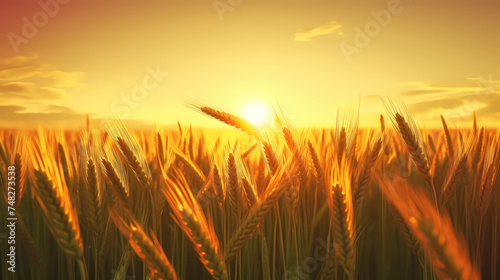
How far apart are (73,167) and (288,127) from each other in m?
0.71

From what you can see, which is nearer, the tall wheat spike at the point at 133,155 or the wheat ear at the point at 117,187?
the wheat ear at the point at 117,187

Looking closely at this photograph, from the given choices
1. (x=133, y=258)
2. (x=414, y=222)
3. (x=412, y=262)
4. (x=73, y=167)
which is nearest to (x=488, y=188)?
(x=412, y=262)

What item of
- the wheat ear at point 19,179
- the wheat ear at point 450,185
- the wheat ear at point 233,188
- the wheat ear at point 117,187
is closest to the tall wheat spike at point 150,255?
the wheat ear at point 117,187

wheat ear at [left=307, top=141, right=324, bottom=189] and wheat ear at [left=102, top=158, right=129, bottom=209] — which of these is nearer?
wheat ear at [left=102, top=158, right=129, bottom=209]

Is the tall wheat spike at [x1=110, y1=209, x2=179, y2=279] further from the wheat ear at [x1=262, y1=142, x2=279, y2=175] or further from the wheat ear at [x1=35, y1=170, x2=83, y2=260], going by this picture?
the wheat ear at [x1=262, y1=142, x2=279, y2=175]

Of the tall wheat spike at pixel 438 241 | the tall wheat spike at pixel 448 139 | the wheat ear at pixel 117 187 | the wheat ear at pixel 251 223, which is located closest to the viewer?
the tall wheat spike at pixel 438 241

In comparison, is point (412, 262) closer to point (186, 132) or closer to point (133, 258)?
point (133, 258)

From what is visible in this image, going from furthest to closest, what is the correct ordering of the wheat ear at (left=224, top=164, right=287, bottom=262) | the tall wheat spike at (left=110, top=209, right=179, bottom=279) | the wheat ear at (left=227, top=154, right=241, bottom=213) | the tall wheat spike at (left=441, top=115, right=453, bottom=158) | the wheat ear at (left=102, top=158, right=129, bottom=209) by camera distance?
1. the tall wheat spike at (left=441, top=115, right=453, bottom=158)
2. the wheat ear at (left=227, top=154, right=241, bottom=213)
3. the wheat ear at (left=102, top=158, right=129, bottom=209)
4. the wheat ear at (left=224, top=164, right=287, bottom=262)
5. the tall wheat spike at (left=110, top=209, right=179, bottom=279)

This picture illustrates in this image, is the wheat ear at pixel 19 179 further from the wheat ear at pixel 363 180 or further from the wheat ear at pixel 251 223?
the wheat ear at pixel 363 180

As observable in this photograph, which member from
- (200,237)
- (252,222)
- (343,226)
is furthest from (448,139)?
(200,237)

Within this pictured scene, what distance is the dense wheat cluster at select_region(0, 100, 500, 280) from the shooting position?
78 centimetres

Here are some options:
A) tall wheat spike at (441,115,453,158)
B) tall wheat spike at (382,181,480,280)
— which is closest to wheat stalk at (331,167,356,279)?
tall wheat spike at (382,181,480,280)

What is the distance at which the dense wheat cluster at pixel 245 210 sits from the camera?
2.55ft

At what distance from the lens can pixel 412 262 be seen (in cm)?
117
